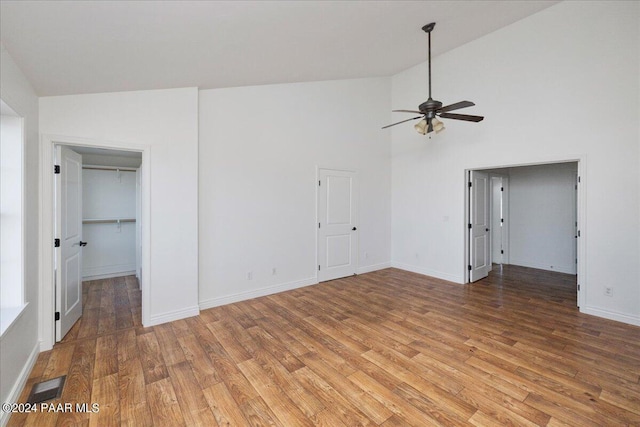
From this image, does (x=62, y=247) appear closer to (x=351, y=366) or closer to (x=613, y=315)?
(x=351, y=366)

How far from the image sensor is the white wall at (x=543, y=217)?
5.78 metres

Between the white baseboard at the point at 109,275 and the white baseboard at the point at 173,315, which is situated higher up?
the white baseboard at the point at 109,275

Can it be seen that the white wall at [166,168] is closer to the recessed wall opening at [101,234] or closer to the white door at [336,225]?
the recessed wall opening at [101,234]

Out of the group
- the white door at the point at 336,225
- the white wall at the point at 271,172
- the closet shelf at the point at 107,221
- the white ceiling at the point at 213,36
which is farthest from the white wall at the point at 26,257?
the white door at the point at 336,225

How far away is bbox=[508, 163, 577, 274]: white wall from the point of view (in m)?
5.78

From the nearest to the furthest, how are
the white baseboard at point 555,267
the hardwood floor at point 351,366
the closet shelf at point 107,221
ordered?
the hardwood floor at point 351,366, the closet shelf at point 107,221, the white baseboard at point 555,267

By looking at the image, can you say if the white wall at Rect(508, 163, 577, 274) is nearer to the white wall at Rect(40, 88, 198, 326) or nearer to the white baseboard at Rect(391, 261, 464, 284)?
the white baseboard at Rect(391, 261, 464, 284)

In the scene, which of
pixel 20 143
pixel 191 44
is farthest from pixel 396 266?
pixel 20 143

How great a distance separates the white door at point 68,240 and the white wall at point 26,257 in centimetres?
24

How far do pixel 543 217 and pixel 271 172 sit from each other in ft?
20.1

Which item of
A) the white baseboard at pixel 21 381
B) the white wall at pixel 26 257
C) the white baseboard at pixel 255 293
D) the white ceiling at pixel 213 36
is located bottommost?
the white baseboard at pixel 21 381

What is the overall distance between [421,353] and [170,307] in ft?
9.81

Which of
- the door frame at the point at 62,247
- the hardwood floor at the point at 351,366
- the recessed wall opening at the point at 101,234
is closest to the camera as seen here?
the hardwood floor at the point at 351,366

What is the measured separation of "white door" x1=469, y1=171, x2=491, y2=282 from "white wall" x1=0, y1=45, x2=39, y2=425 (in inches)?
231
